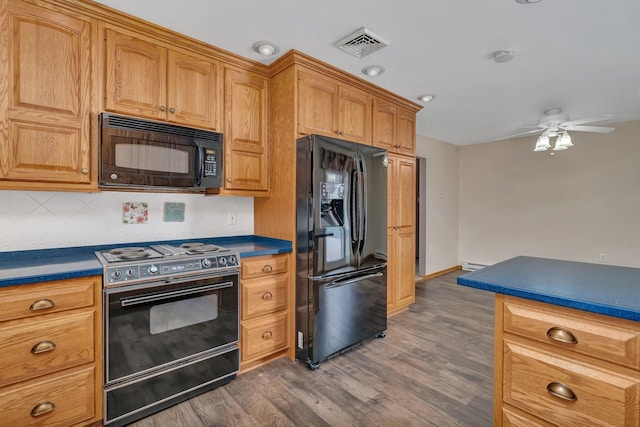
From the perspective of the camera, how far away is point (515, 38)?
7.13 feet

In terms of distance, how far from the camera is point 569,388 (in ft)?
3.81

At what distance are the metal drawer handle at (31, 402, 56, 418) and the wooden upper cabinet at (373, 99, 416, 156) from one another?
3.12 metres

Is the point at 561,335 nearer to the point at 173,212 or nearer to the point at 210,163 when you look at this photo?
the point at 210,163

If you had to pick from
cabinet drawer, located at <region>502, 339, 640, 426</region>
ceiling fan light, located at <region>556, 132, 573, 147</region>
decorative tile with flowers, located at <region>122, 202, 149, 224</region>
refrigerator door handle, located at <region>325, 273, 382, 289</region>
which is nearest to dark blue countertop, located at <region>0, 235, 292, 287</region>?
decorative tile with flowers, located at <region>122, 202, 149, 224</region>

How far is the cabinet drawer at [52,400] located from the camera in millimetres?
1438

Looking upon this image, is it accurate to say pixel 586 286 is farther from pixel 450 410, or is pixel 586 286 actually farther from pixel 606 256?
pixel 606 256

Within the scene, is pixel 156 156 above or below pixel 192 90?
below

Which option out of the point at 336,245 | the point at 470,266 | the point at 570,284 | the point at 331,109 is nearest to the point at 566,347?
the point at 570,284

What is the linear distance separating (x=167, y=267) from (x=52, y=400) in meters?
0.84

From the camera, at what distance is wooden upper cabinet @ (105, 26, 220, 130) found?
6.41 feet

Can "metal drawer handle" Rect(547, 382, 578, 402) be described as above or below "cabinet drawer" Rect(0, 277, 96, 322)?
below

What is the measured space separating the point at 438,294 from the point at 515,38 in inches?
130

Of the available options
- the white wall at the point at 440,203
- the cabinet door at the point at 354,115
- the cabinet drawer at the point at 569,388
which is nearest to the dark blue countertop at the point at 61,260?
the cabinet door at the point at 354,115

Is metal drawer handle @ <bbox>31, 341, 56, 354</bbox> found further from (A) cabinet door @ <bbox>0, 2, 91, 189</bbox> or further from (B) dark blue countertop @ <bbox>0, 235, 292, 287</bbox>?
(A) cabinet door @ <bbox>0, 2, 91, 189</bbox>
